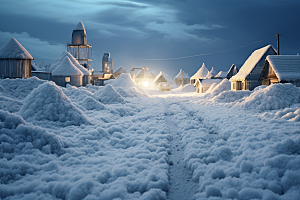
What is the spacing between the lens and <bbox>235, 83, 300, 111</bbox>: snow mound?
981 centimetres

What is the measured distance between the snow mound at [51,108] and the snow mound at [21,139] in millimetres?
2264

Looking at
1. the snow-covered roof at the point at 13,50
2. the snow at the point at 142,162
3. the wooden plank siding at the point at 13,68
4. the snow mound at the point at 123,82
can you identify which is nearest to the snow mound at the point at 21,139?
the snow at the point at 142,162

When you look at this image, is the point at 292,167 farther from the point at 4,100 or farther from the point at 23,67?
the point at 23,67

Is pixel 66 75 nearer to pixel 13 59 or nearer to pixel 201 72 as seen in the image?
pixel 13 59

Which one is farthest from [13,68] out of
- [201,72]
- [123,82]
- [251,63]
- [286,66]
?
[201,72]

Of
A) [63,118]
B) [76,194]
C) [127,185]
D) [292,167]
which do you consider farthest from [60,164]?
[292,167]

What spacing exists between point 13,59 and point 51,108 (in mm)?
19512

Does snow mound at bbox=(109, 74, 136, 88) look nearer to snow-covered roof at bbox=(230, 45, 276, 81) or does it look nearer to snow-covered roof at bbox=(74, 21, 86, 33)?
snow-covered roof at bbox=(230, 45, 276, 81)

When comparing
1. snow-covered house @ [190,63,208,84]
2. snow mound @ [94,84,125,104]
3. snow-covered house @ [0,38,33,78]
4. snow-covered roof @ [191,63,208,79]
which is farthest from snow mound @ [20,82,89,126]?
snow-covered roof @ [191,63,208,79]

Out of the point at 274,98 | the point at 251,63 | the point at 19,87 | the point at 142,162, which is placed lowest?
the point at 142,162

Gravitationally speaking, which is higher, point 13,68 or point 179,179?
point 13,68

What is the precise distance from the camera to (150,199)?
113 inches

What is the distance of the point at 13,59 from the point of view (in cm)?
2127

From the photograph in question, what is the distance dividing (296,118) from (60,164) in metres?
8.44
